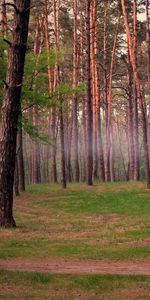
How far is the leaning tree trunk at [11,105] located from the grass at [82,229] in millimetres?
919

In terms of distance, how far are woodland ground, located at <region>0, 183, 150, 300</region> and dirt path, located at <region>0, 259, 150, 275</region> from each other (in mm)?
19

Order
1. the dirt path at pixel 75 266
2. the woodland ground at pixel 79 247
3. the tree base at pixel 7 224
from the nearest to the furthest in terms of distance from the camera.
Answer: the woodland ground at pixel 79 247 < the dirt path at pixel 75 266 < the tree base at pixel 7 224

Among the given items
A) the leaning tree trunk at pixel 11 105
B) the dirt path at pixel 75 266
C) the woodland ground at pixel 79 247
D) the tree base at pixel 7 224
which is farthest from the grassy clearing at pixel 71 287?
the leaning tree trunk at pixel 11 105

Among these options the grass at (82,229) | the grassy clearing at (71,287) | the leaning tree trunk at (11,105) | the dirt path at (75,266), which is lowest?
the grassy clearing at (71,287)

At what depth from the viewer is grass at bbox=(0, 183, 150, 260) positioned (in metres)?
9.73

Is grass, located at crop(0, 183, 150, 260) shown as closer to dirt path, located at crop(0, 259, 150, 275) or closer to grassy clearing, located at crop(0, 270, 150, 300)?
dirt path, located at crop(0, 259, 150, 275)

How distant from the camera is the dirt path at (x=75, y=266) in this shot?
8078 millimetres

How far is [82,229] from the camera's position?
12.6 meters

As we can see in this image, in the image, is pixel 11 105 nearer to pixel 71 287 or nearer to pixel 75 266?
pixel 75 266

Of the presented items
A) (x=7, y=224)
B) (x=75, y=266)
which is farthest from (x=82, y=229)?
(x=75, y=266)

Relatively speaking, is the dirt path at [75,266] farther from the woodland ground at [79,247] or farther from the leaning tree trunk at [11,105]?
the leaning tree trunk at [11,105]

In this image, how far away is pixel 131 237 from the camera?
37.0 feet

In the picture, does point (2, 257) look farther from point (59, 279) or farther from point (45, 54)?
point (45, 54)

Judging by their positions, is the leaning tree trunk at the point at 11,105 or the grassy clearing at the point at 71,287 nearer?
the grassy clearing at the point at 71,287
